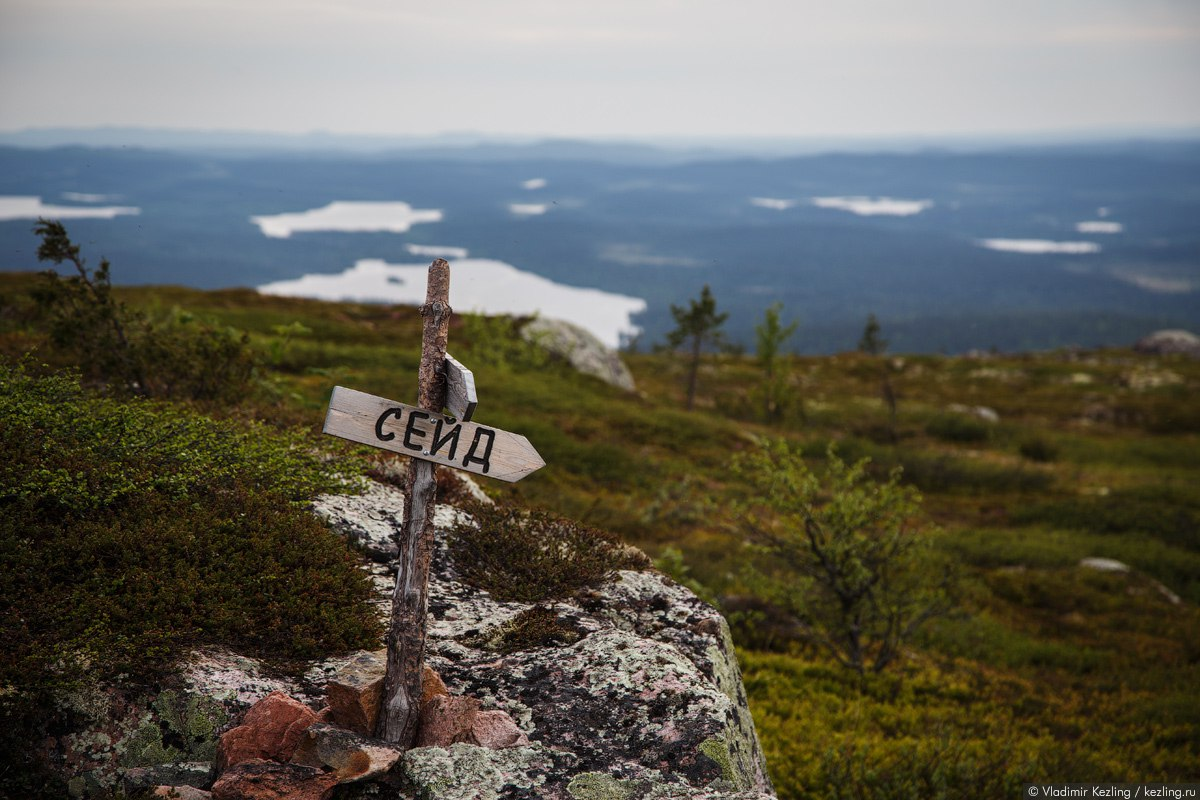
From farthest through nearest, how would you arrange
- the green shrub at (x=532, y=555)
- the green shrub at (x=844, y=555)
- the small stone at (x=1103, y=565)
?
1. the small stone at (x=1103, y=565)
2. the green shrub at (x=844, y=555)
3. the green shrub at (x=532, y=555)

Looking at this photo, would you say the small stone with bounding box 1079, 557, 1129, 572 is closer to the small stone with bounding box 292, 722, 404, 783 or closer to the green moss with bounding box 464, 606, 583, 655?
the green moss with bounding box 464, 606, 583, 655

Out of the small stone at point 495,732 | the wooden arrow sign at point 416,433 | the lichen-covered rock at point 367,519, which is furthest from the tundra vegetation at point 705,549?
the wooden arrow sign at point 416,433

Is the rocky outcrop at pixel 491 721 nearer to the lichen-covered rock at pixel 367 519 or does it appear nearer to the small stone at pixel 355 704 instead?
the small stone at pixel 355 704

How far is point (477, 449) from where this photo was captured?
478 cm

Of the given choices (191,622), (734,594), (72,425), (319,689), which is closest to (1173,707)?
(734,594)

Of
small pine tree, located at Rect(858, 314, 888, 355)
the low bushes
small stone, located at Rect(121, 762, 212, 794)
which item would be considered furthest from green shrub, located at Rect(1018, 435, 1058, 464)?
small stone, located at Rect(121, 762, 212, 794)

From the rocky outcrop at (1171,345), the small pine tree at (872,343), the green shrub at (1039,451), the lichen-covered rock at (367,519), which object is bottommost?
the green shrub at (1039,451)

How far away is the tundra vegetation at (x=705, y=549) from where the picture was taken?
5.46 m

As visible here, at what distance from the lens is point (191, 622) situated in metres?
5.24

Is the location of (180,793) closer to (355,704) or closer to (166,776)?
(166,776)

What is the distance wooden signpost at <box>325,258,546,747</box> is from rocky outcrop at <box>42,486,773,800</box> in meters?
0.25

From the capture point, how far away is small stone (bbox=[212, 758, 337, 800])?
413cm

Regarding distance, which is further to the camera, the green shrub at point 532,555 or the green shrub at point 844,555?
the green shrub at point 844,555

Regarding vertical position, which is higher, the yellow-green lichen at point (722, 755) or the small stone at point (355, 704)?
the small stone at point (355, 704)
